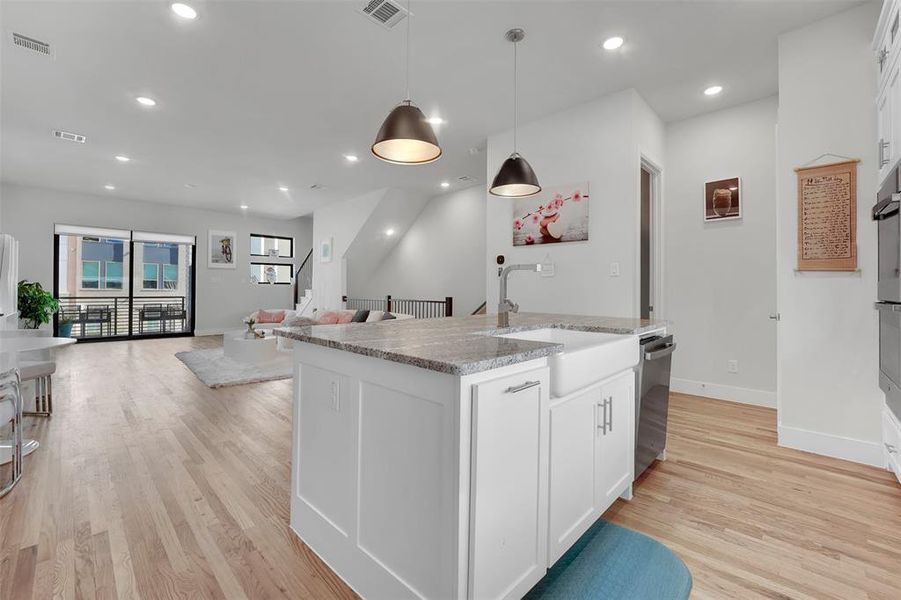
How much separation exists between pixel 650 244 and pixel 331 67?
3604 millimetres

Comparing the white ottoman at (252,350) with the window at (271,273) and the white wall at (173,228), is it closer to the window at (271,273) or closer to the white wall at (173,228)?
the white wall at (173,228)

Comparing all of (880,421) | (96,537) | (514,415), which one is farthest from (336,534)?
(880,421)

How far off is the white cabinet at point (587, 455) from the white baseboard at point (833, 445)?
1.58 metres

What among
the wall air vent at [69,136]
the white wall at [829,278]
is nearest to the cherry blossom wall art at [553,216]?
the white wall at [829,278]

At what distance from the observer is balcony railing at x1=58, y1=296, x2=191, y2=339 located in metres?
7.98

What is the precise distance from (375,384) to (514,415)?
1.55ft

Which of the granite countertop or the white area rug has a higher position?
the granite countertop

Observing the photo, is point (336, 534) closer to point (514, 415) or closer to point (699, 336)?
point (514, 415)

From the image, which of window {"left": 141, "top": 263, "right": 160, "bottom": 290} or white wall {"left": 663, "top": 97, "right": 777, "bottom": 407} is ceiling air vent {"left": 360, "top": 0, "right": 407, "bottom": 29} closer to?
white wall {"left": 663, "top": 97, "right": 777, "bottom": 407}

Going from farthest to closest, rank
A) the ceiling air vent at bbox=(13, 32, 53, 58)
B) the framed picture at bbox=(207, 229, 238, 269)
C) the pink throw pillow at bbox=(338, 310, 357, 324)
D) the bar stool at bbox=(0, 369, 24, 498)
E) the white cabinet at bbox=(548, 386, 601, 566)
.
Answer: the framed picture at bbox=(207, 229, 238, 269), the pink throw pillow at bbox=(338, 310, 357, 324), the ceiling air vent at bbox=(13, 32, 53, 58), the bar stool at bbox=(0, 369, 24, 498), the white cabinet at bbox=(548, 386, 601, 566)

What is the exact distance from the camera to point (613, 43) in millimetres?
2920

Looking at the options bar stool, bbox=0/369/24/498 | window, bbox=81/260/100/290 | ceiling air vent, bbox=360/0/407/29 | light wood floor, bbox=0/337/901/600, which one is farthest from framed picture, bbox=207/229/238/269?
ceiling air vent, bbox=360/0/407/29

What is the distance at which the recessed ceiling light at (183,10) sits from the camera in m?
2.54

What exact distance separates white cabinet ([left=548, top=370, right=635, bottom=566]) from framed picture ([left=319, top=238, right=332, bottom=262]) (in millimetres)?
7442
